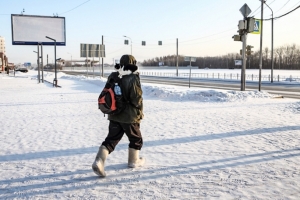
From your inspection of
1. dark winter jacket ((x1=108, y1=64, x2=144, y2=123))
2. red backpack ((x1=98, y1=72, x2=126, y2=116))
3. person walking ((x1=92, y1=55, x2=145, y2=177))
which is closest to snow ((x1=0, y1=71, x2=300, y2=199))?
person walking ((x1=92, y1=55, x2=145, y2=177))

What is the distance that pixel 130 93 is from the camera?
3799mm

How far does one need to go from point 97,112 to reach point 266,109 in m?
6.00

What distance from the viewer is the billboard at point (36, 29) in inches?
1305

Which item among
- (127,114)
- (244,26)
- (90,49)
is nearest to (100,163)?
(127,114)

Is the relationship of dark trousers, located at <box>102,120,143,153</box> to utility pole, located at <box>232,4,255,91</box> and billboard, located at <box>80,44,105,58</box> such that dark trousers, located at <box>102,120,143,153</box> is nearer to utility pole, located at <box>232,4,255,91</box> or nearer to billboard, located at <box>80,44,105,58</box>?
utility pole, located at <box>232,4,255,91</box>

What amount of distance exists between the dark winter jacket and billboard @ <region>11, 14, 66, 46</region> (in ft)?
106

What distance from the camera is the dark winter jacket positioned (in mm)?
3783

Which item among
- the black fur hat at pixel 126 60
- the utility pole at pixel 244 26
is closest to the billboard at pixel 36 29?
the utility pole at pixel 244 26

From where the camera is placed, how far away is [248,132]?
662 centimetres

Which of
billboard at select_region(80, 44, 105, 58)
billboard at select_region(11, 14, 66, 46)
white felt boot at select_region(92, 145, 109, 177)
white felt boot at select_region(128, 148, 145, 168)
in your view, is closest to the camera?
white felt boot at select_region(92, 145, 109, 177)

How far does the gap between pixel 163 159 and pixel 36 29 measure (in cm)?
3274

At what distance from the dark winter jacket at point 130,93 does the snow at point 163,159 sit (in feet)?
2.61

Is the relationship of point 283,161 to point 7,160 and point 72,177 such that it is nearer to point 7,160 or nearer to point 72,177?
point 72,177

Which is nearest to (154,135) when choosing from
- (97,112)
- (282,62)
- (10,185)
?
(10,185)
